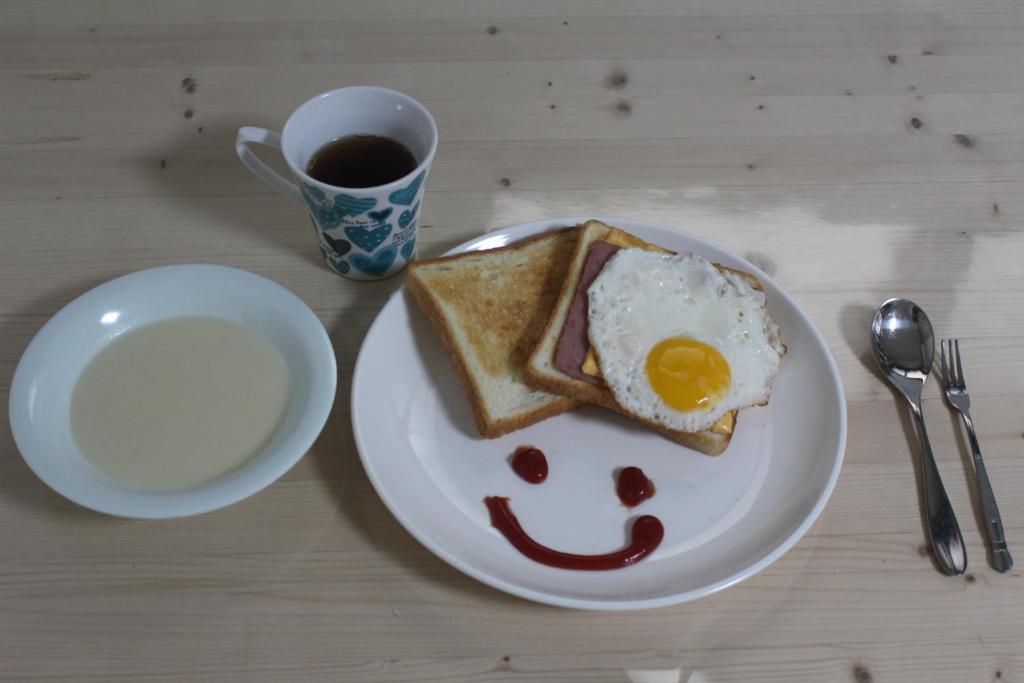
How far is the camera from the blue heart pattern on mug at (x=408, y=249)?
5.75ft

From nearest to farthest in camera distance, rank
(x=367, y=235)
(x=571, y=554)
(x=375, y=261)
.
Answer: (x=571, y=554)
(x=367, y=235)
(x=375, y=261)

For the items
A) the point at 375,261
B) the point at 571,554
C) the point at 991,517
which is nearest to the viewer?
the point at 571,554

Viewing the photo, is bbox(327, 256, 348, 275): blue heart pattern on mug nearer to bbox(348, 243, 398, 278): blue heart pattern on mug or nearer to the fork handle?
bbox(348, 243, 398, 278): blue heart pattern on mug

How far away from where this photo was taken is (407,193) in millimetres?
1569

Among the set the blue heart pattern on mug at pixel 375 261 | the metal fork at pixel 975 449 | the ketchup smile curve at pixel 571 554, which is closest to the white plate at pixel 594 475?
the ketchup smile curve at pixel 571 554

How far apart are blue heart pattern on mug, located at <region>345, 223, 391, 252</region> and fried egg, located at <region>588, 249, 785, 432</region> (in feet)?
1.51

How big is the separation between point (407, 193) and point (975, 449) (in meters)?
1.28

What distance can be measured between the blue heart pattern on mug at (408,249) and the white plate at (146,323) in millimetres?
313

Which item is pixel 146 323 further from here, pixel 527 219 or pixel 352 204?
pixel 527 219

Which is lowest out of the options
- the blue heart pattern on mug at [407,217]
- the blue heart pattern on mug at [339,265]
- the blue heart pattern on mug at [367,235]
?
the blue heart pattern on mug at [339,265]

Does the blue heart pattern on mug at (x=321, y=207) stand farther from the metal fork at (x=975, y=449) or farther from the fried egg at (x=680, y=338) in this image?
the metal fork at (x=975, y=449)

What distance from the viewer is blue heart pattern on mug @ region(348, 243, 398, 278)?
172 cm

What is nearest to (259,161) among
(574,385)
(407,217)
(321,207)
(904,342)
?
(321,207)

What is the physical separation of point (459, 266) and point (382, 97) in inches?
15.9
